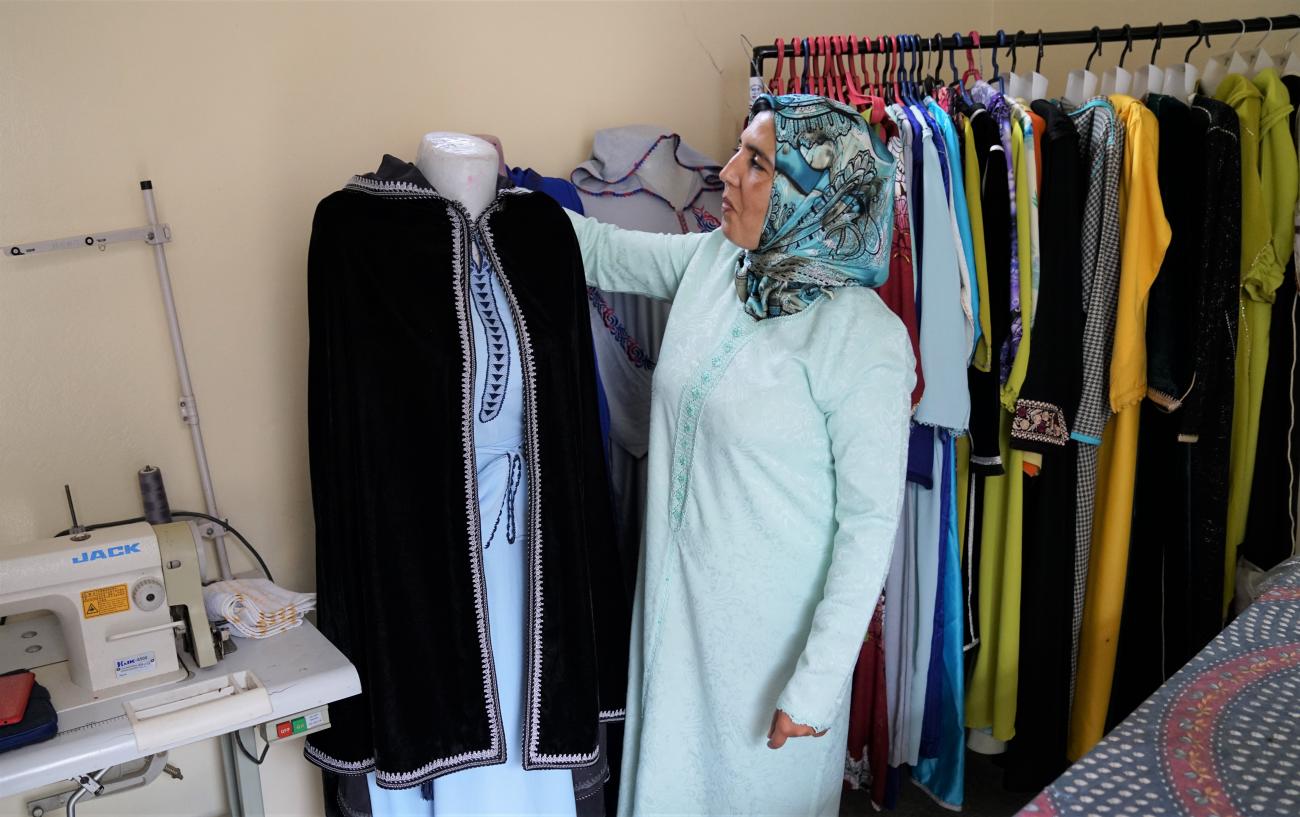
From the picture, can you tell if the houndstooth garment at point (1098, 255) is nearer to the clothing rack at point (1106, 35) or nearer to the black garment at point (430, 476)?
the clothing rack at point (1106, 35)

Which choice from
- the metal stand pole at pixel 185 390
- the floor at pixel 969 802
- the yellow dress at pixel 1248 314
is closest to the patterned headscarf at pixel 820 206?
the yellow dress at pixel 1248 314

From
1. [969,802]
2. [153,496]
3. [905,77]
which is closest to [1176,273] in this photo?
[905,77]

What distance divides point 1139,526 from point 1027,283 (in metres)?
0.59

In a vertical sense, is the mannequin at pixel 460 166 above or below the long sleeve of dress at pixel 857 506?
above

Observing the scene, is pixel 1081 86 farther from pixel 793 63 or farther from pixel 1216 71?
pixel 793 63

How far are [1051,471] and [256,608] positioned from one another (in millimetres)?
1459

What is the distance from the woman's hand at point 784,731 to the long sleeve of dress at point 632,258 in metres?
0.71

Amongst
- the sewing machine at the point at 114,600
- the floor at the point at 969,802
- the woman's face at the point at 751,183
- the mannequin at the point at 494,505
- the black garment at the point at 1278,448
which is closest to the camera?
the sewing machine at the point at 114,600

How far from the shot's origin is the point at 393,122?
1.87m

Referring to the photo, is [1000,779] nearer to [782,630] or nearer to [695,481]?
[782,630]

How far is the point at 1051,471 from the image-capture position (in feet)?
6.54

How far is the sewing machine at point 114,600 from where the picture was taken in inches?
52.7

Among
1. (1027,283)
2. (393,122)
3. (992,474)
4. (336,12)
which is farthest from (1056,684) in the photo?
(336,12)

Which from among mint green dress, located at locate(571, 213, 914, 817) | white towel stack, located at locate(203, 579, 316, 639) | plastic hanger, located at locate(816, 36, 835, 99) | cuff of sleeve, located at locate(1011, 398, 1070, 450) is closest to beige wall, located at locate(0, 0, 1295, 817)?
white towel stack, located at locate(203, 579, 316, 639)
